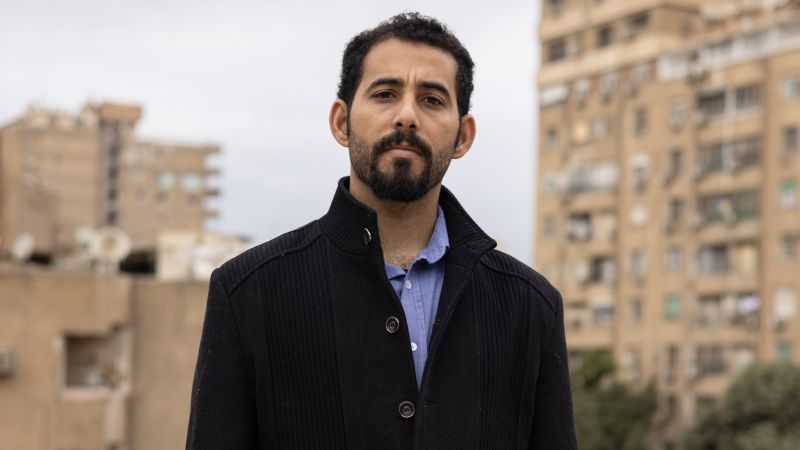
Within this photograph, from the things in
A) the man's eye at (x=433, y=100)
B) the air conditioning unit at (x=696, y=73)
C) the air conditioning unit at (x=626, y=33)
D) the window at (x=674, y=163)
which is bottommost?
the man's eye at (x=433, y=100)

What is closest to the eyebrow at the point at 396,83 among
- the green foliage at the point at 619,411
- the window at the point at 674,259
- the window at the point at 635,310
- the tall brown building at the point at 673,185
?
the tall brown building at the point at 673,185

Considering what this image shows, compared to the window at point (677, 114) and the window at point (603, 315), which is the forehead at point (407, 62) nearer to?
the window at point (677, 114)

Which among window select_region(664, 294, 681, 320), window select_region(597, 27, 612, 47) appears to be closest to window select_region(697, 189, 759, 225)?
window select_region(664, 294, 681, 320)

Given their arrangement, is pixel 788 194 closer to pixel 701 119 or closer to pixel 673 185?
pixel 701 119

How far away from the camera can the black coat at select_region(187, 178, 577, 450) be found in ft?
12.2

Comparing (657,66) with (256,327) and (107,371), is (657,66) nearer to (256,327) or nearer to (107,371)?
(107,371)

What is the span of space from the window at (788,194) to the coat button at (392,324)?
59.4 metres

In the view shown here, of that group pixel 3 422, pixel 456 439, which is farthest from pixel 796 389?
pixel 456 439

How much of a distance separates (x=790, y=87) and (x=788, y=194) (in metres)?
4.34

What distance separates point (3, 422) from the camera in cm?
3073

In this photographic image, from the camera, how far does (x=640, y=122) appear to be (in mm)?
69688

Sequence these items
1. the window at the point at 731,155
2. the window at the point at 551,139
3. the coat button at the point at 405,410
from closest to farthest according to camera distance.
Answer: the coat button at the point at 405,410, the window at the point at 731,155, the window at the point at 551,139

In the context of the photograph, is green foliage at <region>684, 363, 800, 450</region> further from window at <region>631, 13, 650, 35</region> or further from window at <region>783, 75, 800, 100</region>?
window at <region>631, 13, 650, 35</region>

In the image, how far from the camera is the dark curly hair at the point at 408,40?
3918 millimetres
